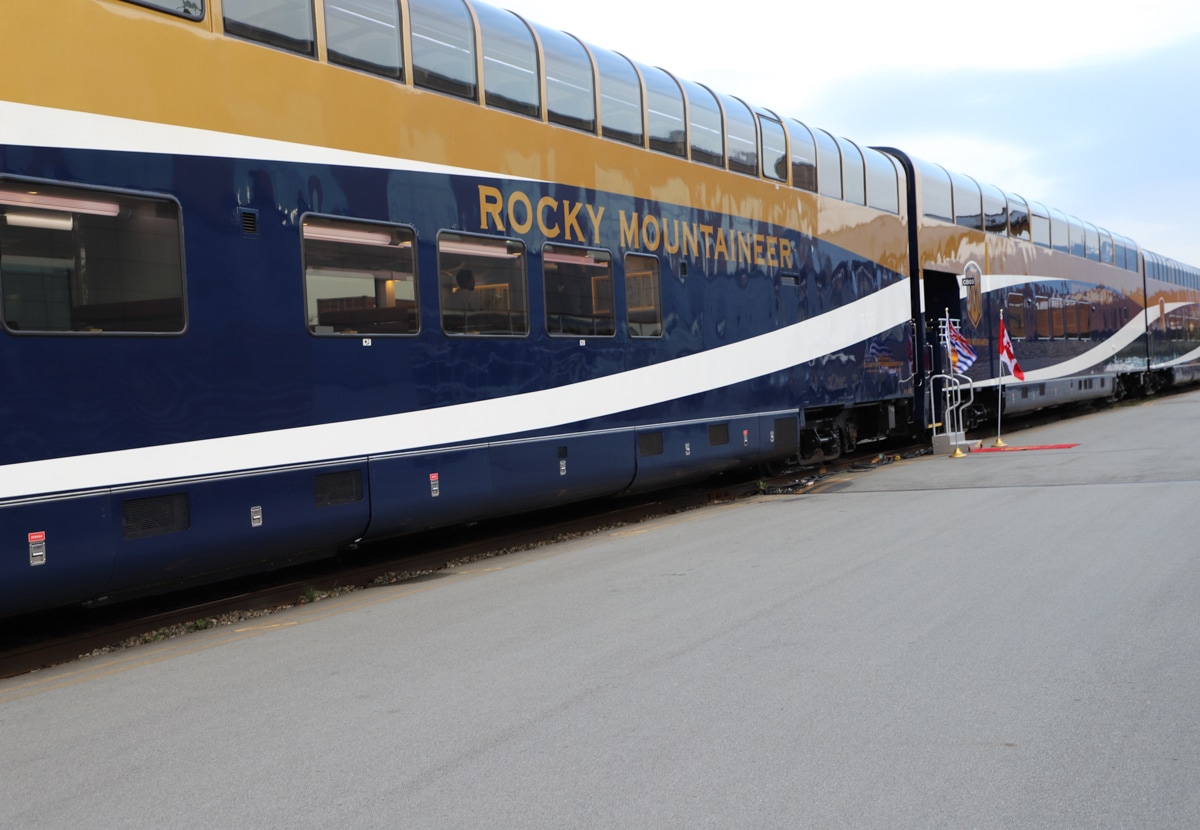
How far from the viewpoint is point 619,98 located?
10625 mm

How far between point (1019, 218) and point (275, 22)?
57.3ft

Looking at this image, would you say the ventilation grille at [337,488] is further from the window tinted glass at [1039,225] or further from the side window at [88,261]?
the window tinted glass at [1039,225]

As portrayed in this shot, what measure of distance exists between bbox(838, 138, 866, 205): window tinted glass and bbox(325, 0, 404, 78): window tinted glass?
26.8 ft

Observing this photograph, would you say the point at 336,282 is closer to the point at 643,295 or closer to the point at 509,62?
the point at 509,62

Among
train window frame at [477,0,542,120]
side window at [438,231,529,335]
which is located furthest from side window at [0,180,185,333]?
train window frame at [477,0,542,120]

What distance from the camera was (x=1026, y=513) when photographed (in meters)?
9.54

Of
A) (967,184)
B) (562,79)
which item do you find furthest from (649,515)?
(967,184)

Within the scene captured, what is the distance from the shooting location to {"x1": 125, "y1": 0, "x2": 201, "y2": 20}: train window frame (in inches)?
257

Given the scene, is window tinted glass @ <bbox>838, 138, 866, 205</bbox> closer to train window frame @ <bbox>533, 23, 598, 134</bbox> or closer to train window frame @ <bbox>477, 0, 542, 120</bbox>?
train window frame @ <bbox>533, 23, 598, 134</bbox>

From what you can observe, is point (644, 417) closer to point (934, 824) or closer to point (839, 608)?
point (839, 608)

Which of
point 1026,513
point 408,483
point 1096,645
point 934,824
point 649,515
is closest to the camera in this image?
point 934,824

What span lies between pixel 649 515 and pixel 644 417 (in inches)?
59.2

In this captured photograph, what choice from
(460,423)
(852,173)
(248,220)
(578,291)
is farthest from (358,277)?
(852,173)

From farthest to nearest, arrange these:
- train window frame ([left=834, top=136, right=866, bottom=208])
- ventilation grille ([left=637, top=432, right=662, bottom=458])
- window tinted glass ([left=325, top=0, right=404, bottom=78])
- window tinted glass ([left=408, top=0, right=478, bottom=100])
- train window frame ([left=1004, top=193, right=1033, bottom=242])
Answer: train window frame ([left=1004, top=193, right=1033, bottom=242])
train window frame ([left=834, top=136, right=866, bottom=208])
ventilation grille ([left=637, top=432, right=662, bottom=458])
window tinted glass ([left=408, top=0, right=478, bottom=100])
window tinted glass ([left=325, top=0, right=404, bottom=78])
